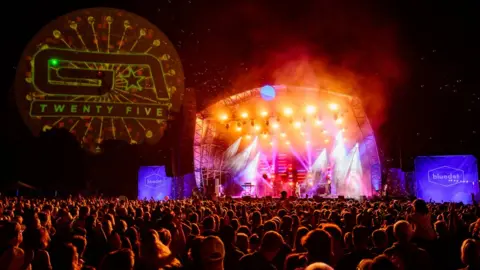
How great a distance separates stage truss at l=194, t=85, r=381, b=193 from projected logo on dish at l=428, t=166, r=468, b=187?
Answer: 100.0 inches

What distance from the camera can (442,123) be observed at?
814 inches

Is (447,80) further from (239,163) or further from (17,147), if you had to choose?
(17,147)

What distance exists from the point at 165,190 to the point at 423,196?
1423cm

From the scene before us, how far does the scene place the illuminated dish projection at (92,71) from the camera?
2022cm

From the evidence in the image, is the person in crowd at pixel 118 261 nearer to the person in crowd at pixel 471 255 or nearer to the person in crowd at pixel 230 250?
the person in crowd at pixel 230 250

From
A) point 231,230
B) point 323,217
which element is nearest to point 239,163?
point 323,217

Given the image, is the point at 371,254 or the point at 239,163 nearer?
the point at 371,254

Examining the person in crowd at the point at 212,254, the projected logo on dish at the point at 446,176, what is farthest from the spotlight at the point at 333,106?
the person in crowd at the point at 212,254

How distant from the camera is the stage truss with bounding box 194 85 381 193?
21922mm

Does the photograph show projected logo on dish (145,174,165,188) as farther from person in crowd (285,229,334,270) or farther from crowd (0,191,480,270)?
person in crowd (285,229,334,270)

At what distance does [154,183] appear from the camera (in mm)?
26219

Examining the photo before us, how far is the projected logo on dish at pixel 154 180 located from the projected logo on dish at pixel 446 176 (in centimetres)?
1491

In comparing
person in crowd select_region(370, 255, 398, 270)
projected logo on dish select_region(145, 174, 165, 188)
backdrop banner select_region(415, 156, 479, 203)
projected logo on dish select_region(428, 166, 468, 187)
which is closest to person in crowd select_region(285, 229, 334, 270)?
person in crowd select_region(370, 255, 398, 270)

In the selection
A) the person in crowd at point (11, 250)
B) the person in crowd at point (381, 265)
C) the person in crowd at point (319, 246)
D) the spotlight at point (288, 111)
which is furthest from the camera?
the spotlight at point (288, 111)
